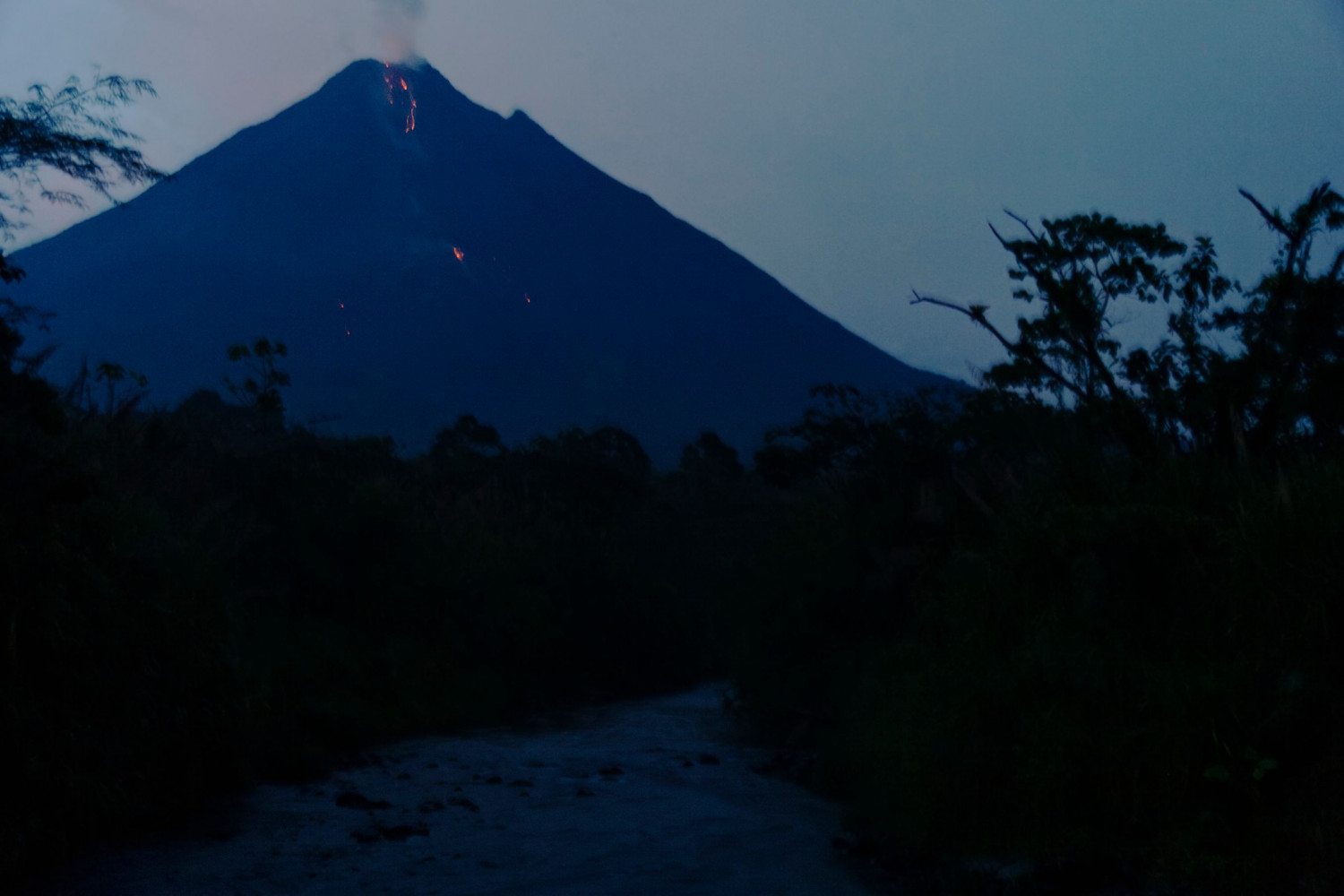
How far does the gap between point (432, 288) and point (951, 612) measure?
426ft

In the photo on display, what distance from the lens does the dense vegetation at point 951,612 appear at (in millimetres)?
7938

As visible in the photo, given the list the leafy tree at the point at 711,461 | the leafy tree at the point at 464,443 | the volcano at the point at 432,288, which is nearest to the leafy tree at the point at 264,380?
the leafy tree at the point at 464,443

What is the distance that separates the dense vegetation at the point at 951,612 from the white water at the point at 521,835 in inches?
28.0

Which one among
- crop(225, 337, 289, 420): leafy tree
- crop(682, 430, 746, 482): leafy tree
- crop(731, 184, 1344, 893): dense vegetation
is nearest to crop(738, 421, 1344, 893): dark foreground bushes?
crop(731, 184, 1344, 893): dense vegetation

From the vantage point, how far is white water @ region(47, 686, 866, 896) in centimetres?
980

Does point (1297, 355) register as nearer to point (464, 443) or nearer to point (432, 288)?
point (464, 443)

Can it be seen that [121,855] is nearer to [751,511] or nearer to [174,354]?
[751,511]

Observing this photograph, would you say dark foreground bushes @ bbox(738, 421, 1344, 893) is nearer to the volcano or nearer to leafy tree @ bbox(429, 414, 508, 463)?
leafy tree @ bbox(429, 414, 508, 463)

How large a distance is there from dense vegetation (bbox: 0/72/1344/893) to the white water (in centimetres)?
71

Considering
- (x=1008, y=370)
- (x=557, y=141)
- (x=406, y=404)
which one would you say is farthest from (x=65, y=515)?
(x=557, y=141)

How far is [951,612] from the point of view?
11438mm

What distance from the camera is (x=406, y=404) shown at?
4636 inches

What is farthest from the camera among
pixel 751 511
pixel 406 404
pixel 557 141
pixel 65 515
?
pixel 557 141

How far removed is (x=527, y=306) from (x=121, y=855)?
13065 cm
